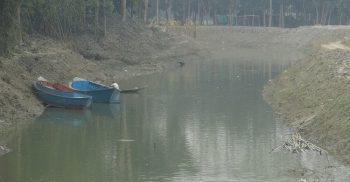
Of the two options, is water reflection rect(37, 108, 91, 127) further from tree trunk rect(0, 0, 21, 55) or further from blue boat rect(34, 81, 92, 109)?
tree trunk rect(0, 0, 21, 55)

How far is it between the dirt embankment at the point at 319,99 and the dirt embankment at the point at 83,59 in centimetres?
1319

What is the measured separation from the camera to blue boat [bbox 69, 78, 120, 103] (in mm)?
43219

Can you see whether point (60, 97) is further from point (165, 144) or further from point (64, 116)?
point (165, 144)

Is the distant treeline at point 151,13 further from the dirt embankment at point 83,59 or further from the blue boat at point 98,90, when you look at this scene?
the blue boat at point 98,90

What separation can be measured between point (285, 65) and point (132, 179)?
4753 centimetres

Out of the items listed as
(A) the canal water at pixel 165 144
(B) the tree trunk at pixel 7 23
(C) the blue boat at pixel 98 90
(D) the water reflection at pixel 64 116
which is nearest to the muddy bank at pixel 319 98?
(A) the canal water at pixel 165 144

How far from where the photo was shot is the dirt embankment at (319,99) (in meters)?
29.9

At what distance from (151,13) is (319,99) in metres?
93.7

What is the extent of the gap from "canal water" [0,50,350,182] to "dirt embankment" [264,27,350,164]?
3.18 ft

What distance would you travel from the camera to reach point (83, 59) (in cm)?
5778

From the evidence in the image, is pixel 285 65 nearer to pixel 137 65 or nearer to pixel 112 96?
pixel 137 65

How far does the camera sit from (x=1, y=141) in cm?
3158

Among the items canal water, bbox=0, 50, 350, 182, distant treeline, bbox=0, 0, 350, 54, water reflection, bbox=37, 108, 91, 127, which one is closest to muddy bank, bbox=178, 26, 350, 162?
canal water, bbox=0, 50, 350, 182

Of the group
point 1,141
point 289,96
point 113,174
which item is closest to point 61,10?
point 289,96
